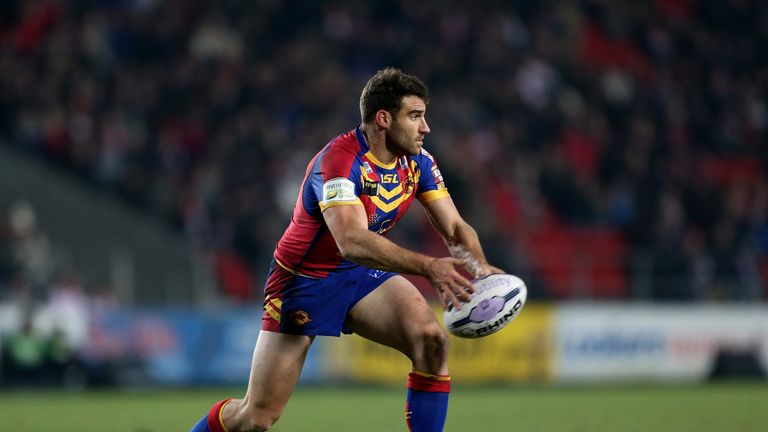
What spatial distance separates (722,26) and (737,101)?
2.38 metres

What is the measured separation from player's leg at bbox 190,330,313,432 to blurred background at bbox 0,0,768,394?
366 inches

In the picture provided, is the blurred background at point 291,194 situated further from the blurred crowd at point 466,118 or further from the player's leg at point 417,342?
the player's leg at point 417,342

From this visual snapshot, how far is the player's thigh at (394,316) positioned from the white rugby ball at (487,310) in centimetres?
23

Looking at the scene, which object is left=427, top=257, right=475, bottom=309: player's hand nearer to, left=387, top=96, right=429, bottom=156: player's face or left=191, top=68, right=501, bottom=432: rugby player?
left=191, top=68, right=501, bottom=432: rugby player

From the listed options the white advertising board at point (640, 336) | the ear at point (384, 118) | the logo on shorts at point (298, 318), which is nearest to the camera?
the ear at point (384, 118)

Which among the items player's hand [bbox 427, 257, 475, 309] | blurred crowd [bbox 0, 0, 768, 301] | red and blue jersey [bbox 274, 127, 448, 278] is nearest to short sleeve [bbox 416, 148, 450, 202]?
red and blue jersey [bbox 274, 127, 448, 278]

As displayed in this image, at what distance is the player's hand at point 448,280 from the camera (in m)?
5.77

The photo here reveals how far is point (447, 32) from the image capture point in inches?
859

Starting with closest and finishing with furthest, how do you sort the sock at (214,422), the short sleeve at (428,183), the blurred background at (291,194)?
1. the sock at (214,422)
2. the short sleeve at (428,183)
3. the blurred background at (291,194)

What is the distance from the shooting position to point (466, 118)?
65.6 feet

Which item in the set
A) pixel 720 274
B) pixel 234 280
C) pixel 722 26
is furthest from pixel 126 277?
pixel 722 26

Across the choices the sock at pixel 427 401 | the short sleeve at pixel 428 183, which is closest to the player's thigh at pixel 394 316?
the sock at pixel 427 401

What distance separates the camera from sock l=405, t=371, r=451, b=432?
6.53 m

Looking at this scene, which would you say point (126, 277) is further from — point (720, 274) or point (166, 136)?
point (720, 274)
